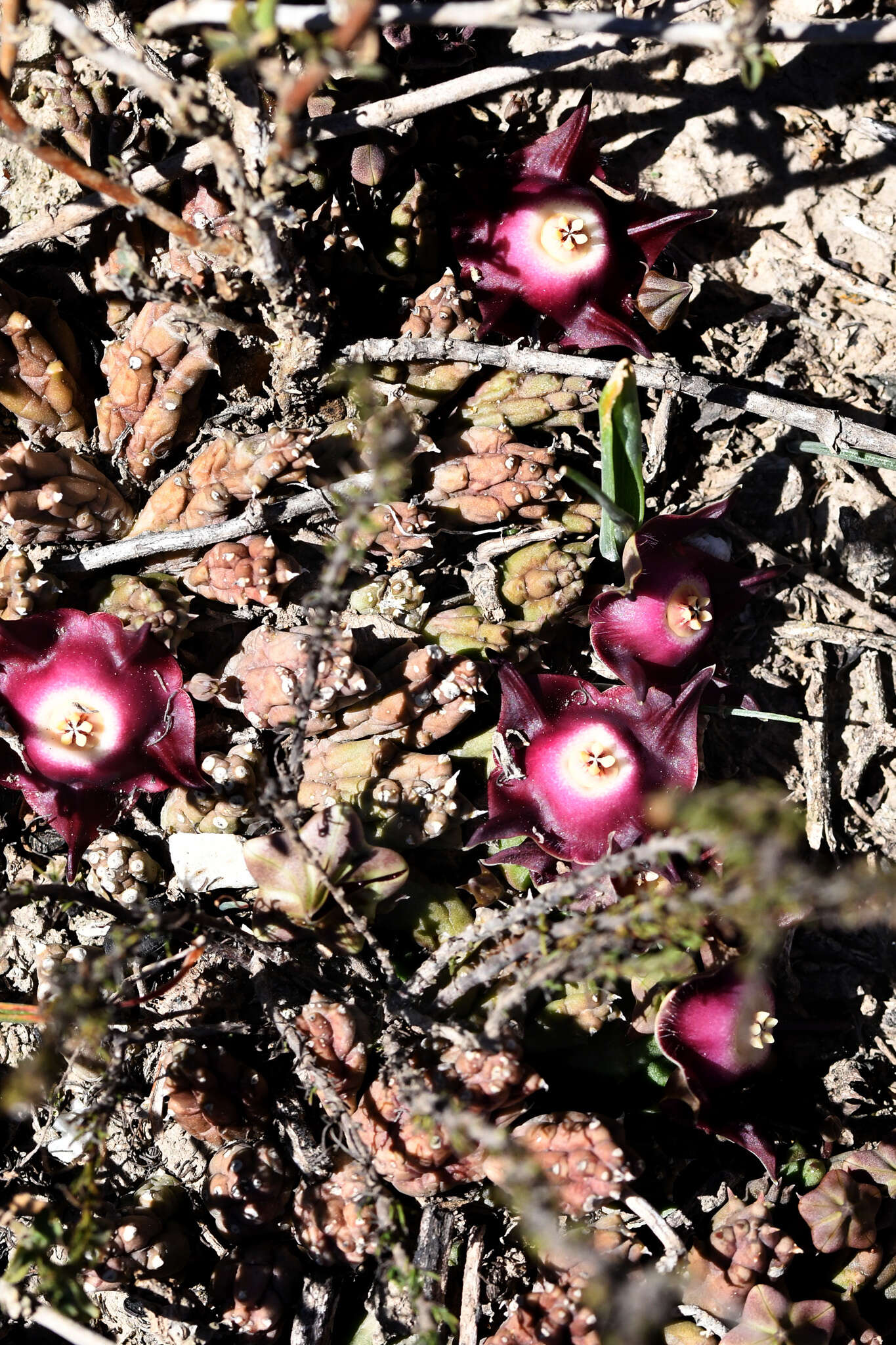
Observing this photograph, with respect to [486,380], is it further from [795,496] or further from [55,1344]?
[55,1344]

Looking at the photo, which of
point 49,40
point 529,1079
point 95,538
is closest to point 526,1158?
point 529,1079

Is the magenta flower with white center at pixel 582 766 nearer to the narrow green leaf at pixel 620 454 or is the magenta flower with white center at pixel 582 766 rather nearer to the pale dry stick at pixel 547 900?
the pale dry stick at pixel 547 900

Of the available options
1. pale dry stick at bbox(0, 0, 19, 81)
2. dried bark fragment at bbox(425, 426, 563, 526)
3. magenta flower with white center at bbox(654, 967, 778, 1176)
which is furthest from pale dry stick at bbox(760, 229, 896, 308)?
pale dry stick at bbox(0, 0, 19, 81)

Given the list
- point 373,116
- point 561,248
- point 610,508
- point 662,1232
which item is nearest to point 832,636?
point 610,508

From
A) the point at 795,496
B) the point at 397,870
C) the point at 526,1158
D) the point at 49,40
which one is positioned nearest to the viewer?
the point at 526,1158

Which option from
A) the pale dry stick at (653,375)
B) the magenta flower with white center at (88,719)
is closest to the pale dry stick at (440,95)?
the pale dry stick at (653,375)

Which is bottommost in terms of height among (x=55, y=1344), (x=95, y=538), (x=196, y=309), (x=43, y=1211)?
(x=55, y=1344)

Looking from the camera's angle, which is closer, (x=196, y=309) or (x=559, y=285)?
(x=196, y=309)
